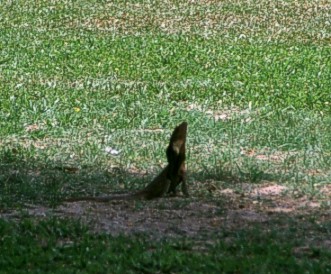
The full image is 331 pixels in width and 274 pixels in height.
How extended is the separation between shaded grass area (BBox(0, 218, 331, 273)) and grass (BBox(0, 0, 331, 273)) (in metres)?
0.01

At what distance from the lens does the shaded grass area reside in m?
5.75

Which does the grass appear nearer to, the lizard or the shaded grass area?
the shaded grass area

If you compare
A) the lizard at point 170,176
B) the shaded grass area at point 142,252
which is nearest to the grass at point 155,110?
the shaded grass area at point 142,252

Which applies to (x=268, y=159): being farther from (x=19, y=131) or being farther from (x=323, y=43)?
(x=323, y=43)

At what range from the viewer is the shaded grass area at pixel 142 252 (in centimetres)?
575

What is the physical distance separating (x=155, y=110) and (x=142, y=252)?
5126 millimetres

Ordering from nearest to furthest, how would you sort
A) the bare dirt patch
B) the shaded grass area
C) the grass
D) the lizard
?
the shaded grass area
the grass
the bare dirt patch
the lizard

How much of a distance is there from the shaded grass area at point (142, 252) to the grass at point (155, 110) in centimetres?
1

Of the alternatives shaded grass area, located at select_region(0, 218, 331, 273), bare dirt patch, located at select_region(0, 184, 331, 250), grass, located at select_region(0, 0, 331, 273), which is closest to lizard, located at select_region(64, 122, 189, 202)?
bare dirt patch, located at select_region(0, 184, 331, 250)

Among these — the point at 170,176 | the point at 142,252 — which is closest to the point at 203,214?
the point at 170,176

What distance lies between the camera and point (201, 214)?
705 cm

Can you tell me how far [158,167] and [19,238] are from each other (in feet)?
8.00

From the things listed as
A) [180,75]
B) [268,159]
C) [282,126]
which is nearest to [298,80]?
[180,75]

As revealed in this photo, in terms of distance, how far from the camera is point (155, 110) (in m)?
11.1
